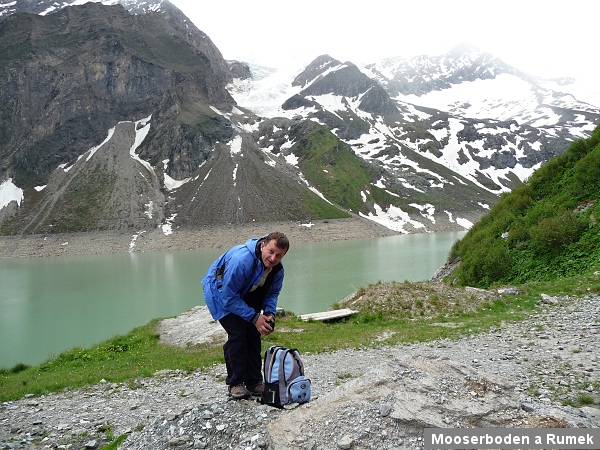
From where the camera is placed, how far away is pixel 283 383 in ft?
16.6

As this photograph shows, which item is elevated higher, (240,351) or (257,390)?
(240,351)

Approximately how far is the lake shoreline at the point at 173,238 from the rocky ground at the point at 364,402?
3853 inches

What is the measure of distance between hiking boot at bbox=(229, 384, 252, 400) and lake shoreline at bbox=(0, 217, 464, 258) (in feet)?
333

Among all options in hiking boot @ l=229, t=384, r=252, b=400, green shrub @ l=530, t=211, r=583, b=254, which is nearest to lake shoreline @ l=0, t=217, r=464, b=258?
green shrub @ l=530, t=211, r=583, b=254

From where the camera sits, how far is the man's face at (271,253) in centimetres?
513

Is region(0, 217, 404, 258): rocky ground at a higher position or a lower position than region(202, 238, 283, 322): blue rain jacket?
lower

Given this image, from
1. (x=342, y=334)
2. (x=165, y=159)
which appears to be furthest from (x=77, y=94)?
(x=342, y=334)

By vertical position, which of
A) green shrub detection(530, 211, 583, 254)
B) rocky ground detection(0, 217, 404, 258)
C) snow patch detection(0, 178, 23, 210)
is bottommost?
rocky ground detection(0, 217, 404, 258)

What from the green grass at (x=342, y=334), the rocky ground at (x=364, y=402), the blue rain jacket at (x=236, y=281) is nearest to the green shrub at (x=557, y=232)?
the green grass at (x=342, y=334)

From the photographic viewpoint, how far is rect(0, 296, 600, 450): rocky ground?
13.1 feet

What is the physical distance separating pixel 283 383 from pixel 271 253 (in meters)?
1.71

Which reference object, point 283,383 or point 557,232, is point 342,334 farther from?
point 557,232

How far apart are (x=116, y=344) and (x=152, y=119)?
7181 inches

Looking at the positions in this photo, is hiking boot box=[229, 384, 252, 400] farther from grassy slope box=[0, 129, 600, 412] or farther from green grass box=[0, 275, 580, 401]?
grassy slope box=[0, 129, 600, 412]
